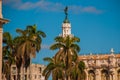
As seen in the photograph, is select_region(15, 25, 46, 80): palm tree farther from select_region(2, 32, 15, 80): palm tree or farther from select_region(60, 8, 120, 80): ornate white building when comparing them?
select_region(60, 8, 120, 80): ornate white building

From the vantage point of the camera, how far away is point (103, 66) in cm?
10681

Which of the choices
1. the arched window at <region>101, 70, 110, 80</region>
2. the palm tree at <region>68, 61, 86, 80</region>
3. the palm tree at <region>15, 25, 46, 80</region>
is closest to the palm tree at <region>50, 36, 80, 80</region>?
the palm tree at <region>68, 61, 86, 80</region>

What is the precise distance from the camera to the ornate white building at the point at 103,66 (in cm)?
10451

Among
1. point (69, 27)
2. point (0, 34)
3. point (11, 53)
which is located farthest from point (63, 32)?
point (0, 34)

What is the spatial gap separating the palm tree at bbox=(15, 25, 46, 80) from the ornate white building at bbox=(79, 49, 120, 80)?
3732cm

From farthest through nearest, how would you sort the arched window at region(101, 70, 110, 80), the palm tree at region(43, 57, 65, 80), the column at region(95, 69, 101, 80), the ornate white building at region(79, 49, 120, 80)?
the column at region(95, 69, 101, 80)
the arched window at region(101, 70, 110, 80)
the ornate white building at region(79, 49, 120, 80)
the palm tree at region(43, 57, 65, 80)

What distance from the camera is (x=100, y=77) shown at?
351ft

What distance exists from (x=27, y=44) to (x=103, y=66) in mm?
41067

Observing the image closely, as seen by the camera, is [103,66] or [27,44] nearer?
[27,44]

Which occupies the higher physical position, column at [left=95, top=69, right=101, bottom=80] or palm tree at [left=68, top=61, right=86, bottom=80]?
column at [left=95, top=69, right=101, bottom=80]

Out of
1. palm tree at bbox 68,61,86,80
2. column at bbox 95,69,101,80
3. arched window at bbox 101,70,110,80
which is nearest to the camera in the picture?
palm tree at bbox 68,61,86,80

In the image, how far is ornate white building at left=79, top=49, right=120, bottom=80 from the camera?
105 m

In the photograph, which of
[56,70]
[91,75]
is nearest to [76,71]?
[56,70]

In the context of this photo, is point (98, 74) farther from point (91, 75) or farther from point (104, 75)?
point (91, 75)
